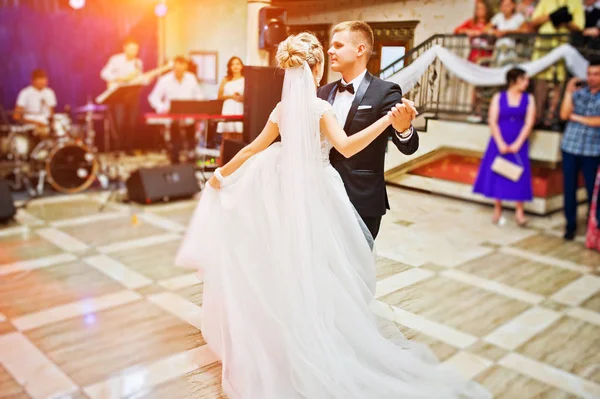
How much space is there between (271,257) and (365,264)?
33 cm

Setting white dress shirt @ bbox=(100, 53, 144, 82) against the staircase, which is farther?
white dress shirt @ bbox=(100, 53, 144, 82)

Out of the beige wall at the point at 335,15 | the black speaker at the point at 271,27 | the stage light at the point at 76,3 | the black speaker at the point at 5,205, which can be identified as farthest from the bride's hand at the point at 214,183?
the stage light at the point at 76,3

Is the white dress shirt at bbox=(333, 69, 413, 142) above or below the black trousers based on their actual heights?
above

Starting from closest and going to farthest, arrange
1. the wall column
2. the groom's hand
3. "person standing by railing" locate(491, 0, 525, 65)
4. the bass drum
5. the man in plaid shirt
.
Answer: the groom's hand
the wall column
"person standing by railing" locate(491, 0, 525, 65)
the man in plaid shirt
the bass drum

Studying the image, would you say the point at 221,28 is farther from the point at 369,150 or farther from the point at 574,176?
the point at 574,176

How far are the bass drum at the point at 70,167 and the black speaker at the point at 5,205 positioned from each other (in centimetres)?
119

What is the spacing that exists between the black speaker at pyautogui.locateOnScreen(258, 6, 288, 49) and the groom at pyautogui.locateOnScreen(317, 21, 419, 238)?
26cm

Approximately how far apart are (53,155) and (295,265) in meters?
5.44

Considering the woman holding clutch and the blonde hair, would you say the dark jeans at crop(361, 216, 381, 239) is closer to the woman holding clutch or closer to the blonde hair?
the blonde hair

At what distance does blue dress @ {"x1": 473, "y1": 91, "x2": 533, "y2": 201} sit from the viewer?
19.0 feet

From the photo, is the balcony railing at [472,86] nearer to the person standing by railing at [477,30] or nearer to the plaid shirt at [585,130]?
the person standing by railing at [477,30]

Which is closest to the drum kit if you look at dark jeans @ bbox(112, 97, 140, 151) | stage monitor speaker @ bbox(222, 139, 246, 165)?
dark jeans @ bbox(112, 97, 140, 151)

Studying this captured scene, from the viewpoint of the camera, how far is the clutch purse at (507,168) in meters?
5.92

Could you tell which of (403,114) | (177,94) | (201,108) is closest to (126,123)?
(177,94)
